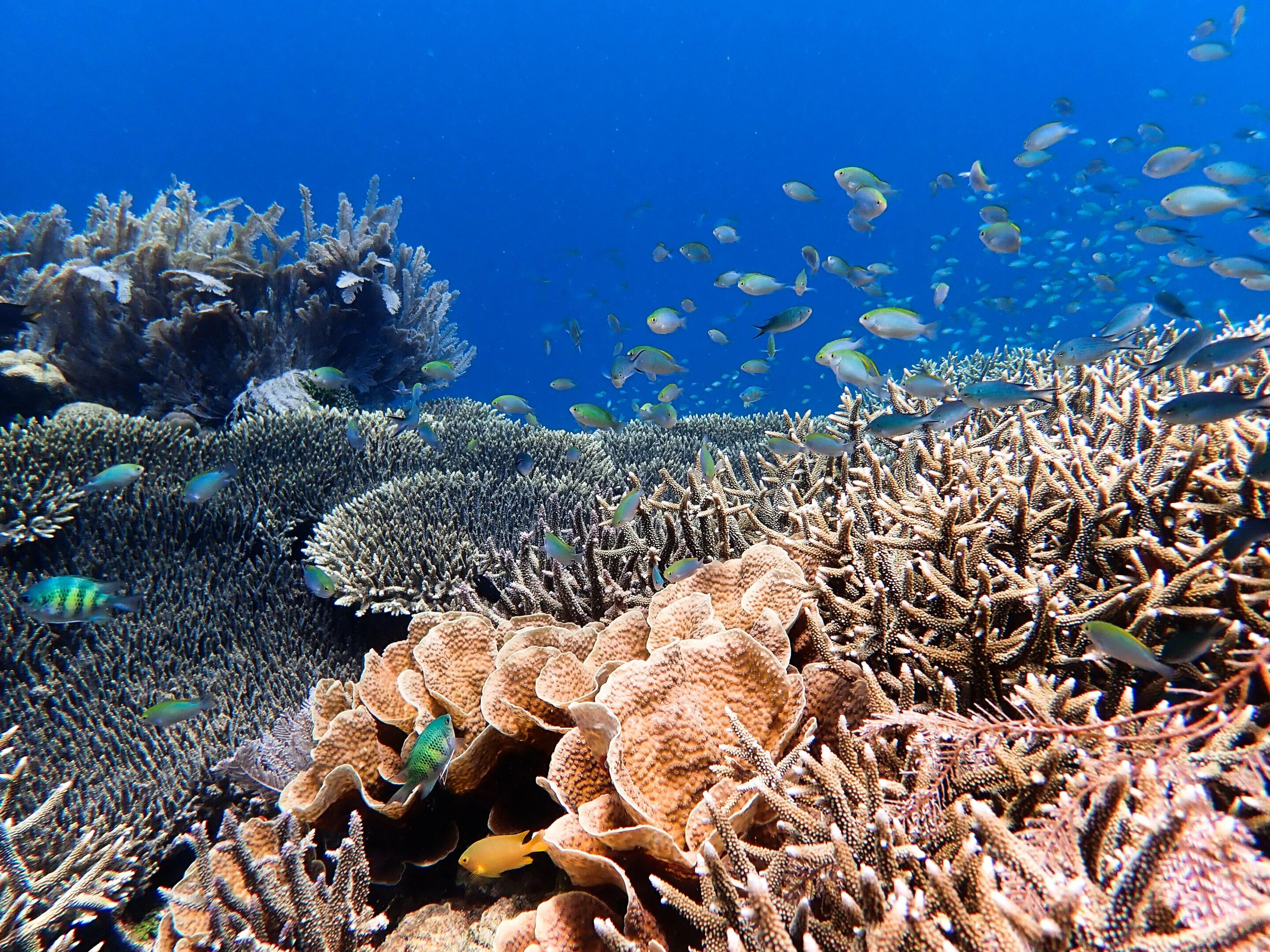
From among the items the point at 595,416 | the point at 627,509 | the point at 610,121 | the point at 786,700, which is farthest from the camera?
the point at 610,121

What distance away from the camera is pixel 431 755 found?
1974 millimetres


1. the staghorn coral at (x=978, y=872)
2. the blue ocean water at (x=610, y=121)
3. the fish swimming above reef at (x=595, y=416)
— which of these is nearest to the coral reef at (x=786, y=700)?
the staghorn coral at (x=978, y=872)

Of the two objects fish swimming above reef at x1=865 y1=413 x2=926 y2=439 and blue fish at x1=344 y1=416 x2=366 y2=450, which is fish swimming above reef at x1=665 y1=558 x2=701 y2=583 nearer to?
fish swimming above reef at x1=865 y1=413 x2=926 y2=439

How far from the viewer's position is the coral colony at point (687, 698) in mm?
1284

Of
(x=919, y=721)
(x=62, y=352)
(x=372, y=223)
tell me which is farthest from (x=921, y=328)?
(x=62, y=352)

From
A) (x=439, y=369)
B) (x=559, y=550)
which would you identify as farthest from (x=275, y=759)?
(x=439, y=369)

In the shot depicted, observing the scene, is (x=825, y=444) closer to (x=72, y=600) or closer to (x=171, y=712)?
(x=171, y=712)

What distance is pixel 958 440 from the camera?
3205mm

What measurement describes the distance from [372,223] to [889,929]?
37.4 feet

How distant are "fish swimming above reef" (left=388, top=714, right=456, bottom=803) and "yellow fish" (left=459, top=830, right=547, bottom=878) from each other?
0.29 metres

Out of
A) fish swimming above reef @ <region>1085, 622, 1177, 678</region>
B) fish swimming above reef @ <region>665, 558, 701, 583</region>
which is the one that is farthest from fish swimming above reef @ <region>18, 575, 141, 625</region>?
fish swimming above reef @ <region>1085, 622, 1177, 678</region>

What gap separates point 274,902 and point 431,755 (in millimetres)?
645

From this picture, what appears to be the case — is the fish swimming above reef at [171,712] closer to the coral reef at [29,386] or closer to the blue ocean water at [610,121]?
the coral reef at [29,386]

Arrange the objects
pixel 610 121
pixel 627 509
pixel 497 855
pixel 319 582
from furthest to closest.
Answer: pixel 610 121, pixel 319 582, pixel 627 509, pixel 497 855
